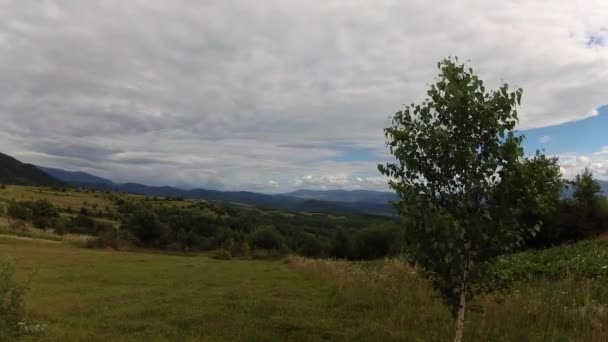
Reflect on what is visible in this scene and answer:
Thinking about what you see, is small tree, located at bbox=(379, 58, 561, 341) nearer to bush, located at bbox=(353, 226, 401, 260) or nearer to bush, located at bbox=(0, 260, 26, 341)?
bush, located at bbox=(0, 260, 26, 341)

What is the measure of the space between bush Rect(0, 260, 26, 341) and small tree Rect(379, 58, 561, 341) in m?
10.0

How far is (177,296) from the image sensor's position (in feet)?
67.8

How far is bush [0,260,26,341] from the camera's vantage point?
11.3m

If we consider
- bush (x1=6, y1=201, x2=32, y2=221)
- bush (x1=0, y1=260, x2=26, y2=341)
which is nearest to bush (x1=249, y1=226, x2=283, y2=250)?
bush (x1=6, y1=201, x2=32, y2=221)

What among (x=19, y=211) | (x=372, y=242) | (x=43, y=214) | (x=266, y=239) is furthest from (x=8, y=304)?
(x=43, y=214)

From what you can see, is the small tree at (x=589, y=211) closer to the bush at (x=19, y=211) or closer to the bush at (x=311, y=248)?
the bush at (x=311, y=248)

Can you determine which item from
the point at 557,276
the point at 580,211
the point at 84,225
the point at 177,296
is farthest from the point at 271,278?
the point at 84,225

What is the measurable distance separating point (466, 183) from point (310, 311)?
400 inches

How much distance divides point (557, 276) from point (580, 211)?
99.5ft

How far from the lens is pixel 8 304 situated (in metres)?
12.3

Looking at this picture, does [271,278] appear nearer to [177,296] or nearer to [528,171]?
[177,296]

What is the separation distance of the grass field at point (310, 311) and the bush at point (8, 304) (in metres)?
0.65

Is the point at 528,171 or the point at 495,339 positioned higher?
the point at 528,171

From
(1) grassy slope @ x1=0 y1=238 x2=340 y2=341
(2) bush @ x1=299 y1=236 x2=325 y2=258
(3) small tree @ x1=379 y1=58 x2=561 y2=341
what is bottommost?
(2) bush @ x1=299 y1=236 x2=325 y2=258
